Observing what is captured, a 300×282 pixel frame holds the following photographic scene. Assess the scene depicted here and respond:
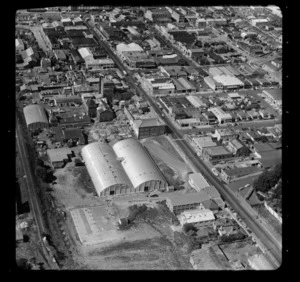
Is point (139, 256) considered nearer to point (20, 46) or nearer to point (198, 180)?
point (198, 180)

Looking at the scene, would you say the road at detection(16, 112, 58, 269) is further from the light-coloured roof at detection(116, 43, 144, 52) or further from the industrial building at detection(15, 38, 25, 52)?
the light-coloured roof at detection(116, 43, 144, 52)

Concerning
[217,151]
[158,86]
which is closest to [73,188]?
[217,151]

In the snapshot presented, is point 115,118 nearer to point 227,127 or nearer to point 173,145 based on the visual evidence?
point 173,145

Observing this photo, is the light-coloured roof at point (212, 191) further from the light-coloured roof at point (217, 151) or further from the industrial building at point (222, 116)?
the industrial building at point (222, 116)

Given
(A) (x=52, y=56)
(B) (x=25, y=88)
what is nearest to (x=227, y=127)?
(B) (x=25, y=88)

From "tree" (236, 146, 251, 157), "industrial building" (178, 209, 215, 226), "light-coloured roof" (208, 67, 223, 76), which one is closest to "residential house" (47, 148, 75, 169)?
"industrial building" (178, 209, 215, 226)

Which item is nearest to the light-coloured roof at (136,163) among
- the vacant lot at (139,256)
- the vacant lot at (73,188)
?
the vacant lot at (73,188)
